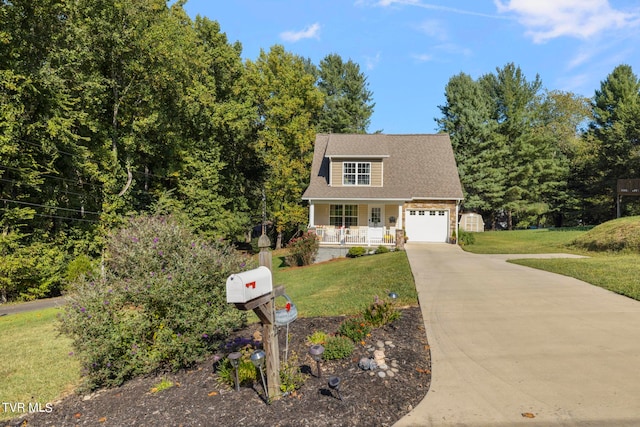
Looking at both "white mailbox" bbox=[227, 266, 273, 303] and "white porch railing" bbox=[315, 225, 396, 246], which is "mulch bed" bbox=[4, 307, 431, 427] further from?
"white porch railing" bbox=[315, 225, 396, 246]

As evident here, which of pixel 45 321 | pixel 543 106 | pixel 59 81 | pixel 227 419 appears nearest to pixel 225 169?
pixel 59 81

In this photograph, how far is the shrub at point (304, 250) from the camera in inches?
744

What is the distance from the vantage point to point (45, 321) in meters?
10.2

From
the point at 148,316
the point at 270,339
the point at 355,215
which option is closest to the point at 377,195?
the point at 355,215

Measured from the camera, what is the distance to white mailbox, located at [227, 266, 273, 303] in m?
3.58

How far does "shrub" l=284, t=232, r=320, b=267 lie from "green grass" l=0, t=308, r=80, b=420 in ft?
37.2

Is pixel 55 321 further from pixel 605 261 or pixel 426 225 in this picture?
pixel 426 225

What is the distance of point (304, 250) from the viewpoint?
62.0 feet

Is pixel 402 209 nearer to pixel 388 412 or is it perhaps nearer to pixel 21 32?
pixel 388 412

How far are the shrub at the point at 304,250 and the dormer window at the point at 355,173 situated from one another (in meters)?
4.62

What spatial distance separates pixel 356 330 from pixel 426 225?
1739cm

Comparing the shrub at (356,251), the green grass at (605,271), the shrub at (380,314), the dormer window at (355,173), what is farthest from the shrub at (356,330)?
the dormer window at (355,173)

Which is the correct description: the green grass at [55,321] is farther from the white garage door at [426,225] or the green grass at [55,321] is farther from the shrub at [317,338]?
the white garage door at [426,225]

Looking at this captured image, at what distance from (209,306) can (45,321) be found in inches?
302
